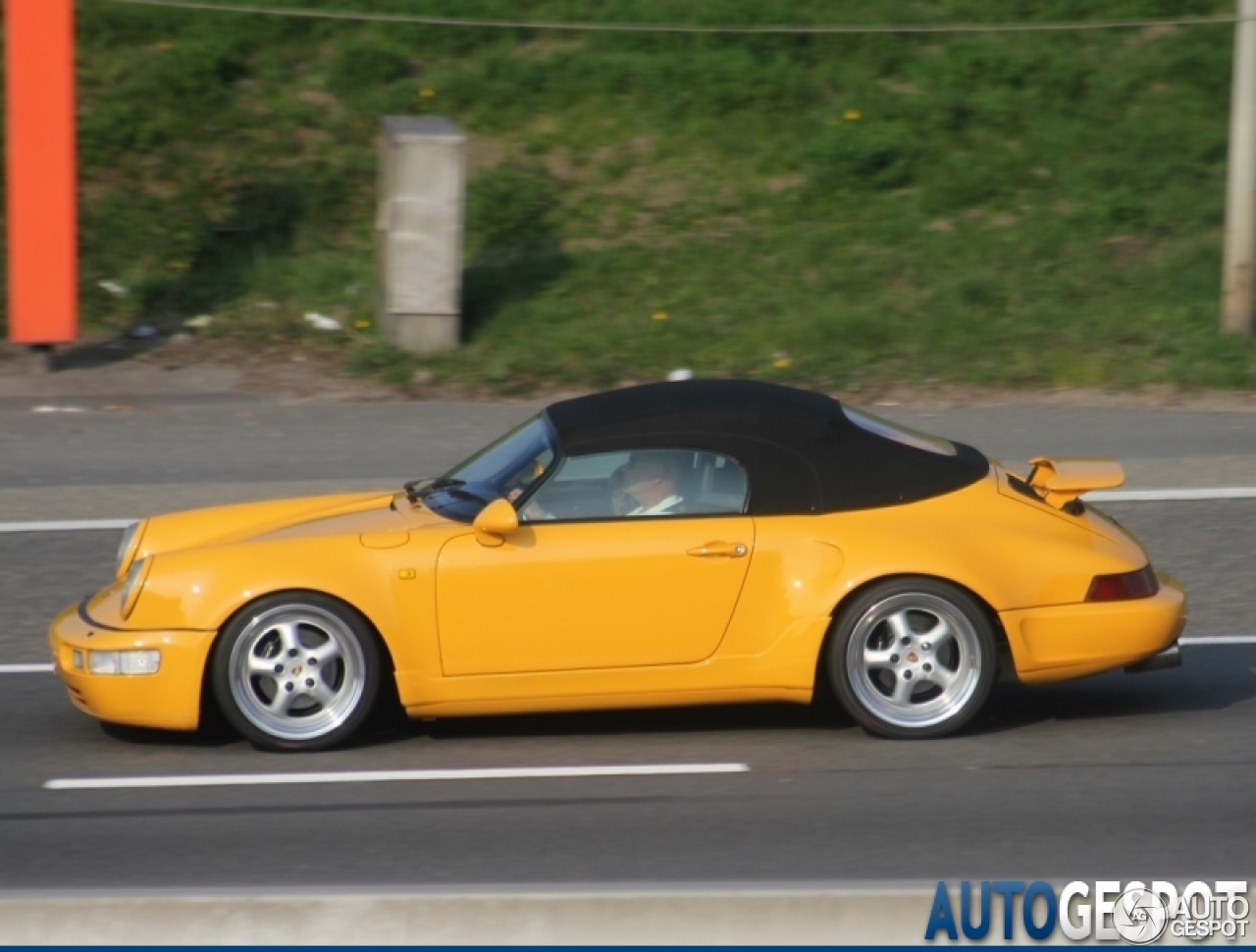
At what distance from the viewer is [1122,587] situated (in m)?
6.45

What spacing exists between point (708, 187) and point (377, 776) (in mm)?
12259

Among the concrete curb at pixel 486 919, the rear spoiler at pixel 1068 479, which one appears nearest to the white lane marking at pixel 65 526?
the rear spoiler at pixel 1068 479

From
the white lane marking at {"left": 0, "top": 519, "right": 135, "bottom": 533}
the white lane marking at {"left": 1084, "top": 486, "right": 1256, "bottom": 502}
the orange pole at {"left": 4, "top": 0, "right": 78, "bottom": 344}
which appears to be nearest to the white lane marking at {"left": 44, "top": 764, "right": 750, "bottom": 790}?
the white lane marking at {"left": 0, "top": 519, "right": 135, "bottom": 533}

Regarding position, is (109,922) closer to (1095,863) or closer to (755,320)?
(1095,863)

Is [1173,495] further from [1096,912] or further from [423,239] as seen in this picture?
[1096,912]

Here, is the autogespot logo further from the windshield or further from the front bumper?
the front bumper

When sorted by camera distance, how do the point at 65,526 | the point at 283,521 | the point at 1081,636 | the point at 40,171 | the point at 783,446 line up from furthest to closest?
1. the point at 40,171
2. the point at 65,526
3. the point at 283,521
4. the point at 783,446
5. the point at 1081,636

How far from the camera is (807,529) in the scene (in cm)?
639

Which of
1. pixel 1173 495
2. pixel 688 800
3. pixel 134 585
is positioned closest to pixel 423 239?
pixel 1173 495

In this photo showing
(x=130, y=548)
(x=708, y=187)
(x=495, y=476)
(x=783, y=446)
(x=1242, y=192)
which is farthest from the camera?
(x=708, y=187)

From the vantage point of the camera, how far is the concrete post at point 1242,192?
1484 centimetres

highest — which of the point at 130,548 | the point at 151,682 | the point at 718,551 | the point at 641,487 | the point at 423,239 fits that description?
the point at 423,239

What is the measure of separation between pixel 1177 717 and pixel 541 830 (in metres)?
2.57

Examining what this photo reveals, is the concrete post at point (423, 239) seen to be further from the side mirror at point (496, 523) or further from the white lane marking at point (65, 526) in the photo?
the side mirror at point (496, 523)
